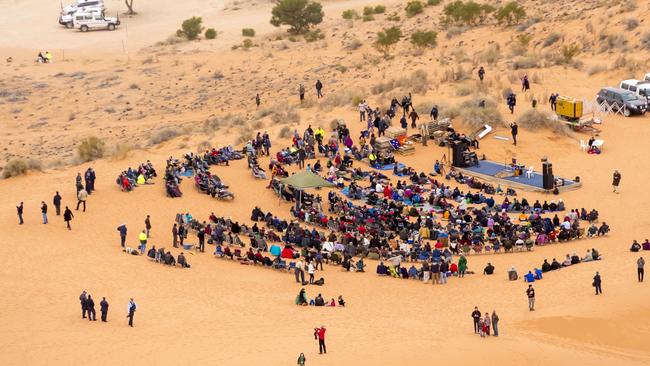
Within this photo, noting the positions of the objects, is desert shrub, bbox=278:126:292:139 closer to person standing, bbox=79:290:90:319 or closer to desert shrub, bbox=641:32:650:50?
person standing, bbox=79:290:90:319

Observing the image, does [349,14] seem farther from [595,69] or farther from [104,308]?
[104,308]

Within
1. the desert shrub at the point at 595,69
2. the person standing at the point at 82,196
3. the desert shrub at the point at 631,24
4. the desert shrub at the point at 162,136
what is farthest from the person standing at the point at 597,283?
the desert shrub at the point at 631,24

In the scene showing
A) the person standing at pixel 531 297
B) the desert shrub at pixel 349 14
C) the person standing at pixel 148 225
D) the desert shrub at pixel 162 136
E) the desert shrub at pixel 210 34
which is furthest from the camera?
the desert shrub at pixel 349 14

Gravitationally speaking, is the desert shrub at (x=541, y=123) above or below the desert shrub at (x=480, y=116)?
below

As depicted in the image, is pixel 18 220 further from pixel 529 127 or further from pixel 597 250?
pixel 529 127

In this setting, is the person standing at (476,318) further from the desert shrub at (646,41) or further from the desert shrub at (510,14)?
the desert shrub at (510,14)

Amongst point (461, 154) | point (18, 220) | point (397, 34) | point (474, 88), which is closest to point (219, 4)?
point (397, 34)

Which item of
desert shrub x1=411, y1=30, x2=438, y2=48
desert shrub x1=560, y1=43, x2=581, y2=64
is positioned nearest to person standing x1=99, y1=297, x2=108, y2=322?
desert shrub x1=560, y1=43, x2=581, y2=64
